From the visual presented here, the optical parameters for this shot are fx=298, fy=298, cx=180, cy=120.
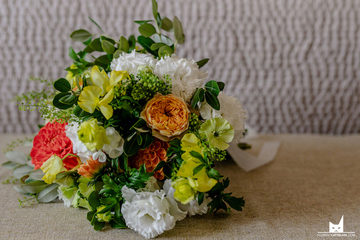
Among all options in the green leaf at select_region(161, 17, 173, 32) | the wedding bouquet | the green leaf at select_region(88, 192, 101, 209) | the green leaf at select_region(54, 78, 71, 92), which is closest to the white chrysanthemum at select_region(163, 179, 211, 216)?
the wedding bouquet

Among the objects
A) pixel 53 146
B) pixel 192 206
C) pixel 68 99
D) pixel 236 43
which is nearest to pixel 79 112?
pixel 68 99

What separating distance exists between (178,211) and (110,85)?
21 centimetres

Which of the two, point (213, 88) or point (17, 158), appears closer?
point (213, 88)

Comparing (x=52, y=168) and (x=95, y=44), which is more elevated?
(x=95, y=44)

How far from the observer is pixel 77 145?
0.45 meters

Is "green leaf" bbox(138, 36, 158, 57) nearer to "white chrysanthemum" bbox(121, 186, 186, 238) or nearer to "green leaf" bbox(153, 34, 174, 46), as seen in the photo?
"green leaf" bbox(153, 34, 174, 46)

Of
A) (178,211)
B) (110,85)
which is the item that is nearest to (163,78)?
(110,85)

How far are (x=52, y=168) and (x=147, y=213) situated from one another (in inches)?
6.7

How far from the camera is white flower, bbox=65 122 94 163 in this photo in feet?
1.46

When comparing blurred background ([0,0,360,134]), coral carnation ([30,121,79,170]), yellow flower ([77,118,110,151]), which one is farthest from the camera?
blurred background ([0,0,360,134])

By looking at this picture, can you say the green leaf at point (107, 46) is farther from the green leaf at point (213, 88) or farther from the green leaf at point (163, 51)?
the green leaf at point (213, 88)

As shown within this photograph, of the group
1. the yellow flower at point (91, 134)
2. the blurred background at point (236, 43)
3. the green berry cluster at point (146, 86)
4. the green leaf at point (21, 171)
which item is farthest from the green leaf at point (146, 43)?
the blurred background at point (236, 43)

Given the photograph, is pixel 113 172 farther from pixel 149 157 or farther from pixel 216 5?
pixel 216 5

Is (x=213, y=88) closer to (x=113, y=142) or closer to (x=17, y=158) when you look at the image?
(x=113, y=142)
